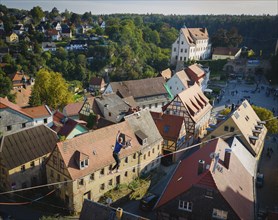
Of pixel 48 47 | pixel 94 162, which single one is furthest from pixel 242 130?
pixel 48 47

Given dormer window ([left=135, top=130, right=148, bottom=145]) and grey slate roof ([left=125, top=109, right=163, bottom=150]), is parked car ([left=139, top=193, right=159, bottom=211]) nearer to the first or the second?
dormer window ([left=135, top=130, right=148, bottom=145])

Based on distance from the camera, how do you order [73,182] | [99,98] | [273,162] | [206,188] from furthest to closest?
[99,98]
[273,162]
[73,182]
[206,188]

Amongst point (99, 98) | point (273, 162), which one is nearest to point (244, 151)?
point (273, 162)

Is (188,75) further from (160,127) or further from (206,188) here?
(206,188)

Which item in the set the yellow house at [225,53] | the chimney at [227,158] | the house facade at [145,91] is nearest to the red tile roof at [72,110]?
the house facade at [145,91]

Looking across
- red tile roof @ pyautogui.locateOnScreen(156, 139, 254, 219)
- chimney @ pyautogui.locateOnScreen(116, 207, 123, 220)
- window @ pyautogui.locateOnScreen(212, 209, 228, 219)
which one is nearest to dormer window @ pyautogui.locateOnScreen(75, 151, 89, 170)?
red tile roof @ pyautogui.locateOnScreen(156, 139, 254, 219)

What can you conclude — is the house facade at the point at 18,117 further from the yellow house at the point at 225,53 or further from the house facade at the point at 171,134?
the yellow house at the point at 225,53

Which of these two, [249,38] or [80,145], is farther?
[249,38]
